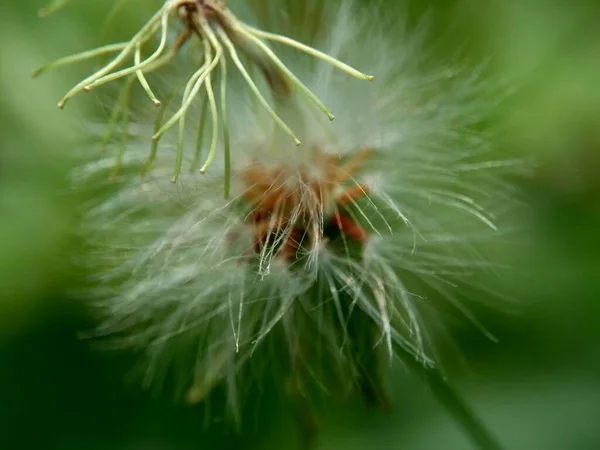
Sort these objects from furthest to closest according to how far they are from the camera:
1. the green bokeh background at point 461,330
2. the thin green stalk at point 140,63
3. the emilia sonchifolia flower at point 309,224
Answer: the green bokeh background at point 461,330, the emilia sonchifolia flower at point 309,224, the thin green stalk at point 140,63

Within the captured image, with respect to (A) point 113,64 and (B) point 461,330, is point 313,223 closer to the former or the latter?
(A) point 113,64

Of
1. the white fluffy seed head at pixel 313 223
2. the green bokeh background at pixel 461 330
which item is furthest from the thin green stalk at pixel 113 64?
the green bokeh background at pixel 461 330

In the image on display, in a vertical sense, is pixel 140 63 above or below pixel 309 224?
above

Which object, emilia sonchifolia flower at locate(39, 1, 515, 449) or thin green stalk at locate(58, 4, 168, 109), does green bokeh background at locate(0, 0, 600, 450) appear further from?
thin green stalk at locate(58, 4, 168, 109)

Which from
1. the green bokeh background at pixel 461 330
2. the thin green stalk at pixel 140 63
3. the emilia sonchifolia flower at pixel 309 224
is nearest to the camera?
the thin green stalk at pixel 140 63

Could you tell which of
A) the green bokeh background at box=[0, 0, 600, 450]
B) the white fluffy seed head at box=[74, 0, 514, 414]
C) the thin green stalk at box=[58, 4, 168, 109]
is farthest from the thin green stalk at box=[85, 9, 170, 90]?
the green bokeh background at box=[0, 0, 600, 450]

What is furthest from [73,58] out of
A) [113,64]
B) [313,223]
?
[313,223]

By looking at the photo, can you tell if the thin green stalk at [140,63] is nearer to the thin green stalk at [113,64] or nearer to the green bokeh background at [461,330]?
the thin green stalk at [113,64]

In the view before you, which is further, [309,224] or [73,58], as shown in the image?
[309,224]
